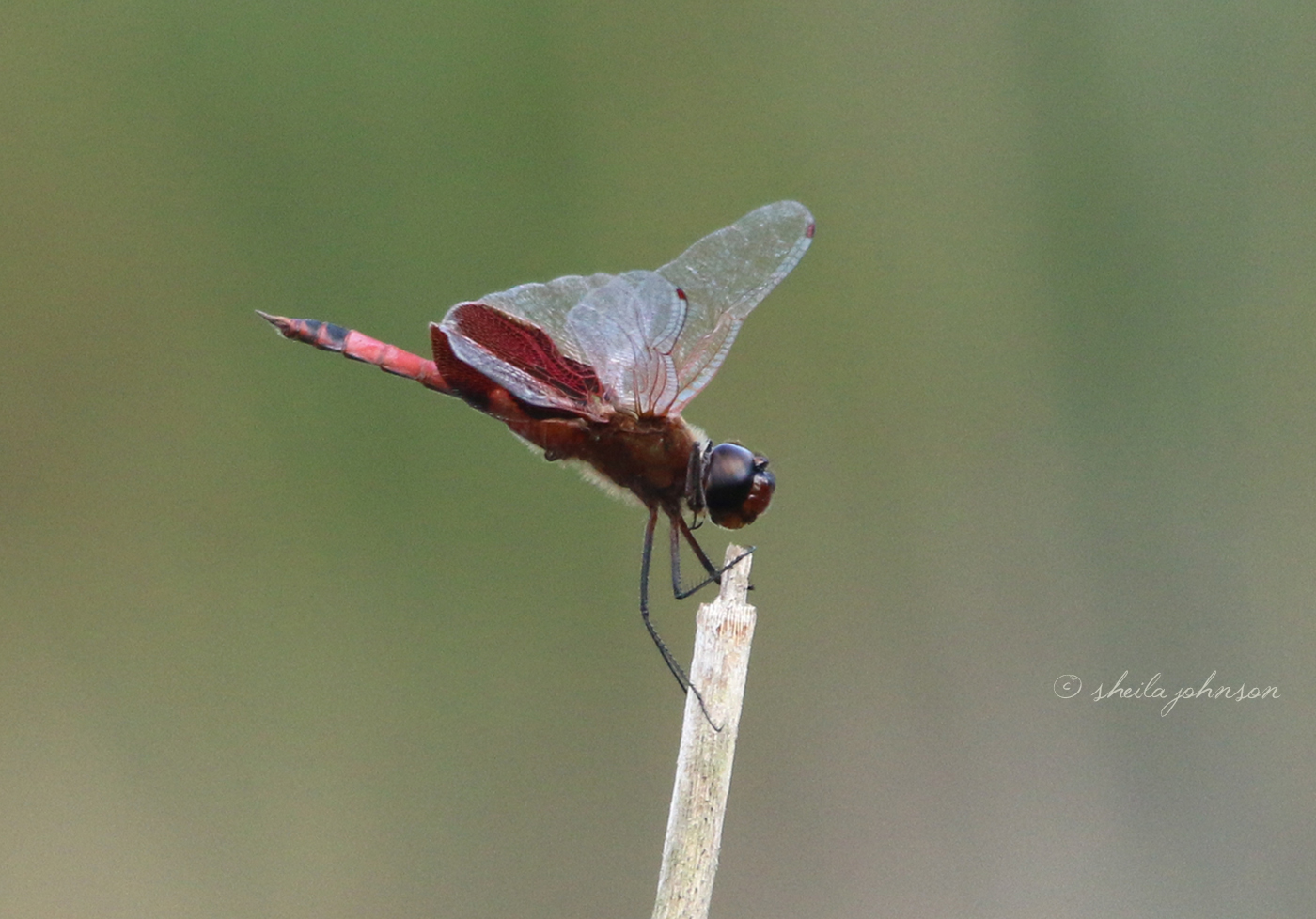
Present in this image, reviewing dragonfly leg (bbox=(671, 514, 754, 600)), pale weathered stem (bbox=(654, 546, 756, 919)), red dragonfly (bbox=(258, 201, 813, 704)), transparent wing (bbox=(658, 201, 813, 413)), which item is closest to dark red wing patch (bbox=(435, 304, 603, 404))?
red dragonfly (bbox=(258, 201, 813, 704))

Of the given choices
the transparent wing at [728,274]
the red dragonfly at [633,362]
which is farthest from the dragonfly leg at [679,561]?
the transparent wing at [728,274]

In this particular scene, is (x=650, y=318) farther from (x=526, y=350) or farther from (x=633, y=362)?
(x=526, y=350)

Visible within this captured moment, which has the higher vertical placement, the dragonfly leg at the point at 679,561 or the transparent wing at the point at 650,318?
the transparent wing at the point at 650,318

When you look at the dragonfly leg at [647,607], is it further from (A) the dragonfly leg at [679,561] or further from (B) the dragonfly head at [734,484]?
(B) the dragonfly head at [734,484]

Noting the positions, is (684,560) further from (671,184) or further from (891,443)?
(671,184)

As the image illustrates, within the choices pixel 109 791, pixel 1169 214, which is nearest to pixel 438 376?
pixel 109 791
